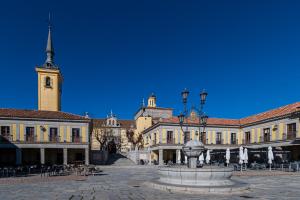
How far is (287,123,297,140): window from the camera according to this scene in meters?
29.3

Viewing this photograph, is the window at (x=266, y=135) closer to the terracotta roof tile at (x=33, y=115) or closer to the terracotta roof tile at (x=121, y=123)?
the terracotta roof tile at (x=33, y=115)

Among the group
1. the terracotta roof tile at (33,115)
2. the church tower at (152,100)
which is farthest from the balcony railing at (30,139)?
the church tower at (152,100)

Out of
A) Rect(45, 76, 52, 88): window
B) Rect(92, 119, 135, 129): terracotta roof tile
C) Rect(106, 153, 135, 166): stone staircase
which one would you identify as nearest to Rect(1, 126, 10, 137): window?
Rect(45, 76, 52, 88): window

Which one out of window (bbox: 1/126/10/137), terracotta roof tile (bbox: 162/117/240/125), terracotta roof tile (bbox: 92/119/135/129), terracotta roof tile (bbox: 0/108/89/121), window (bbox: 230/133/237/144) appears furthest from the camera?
terracotta roof tile (bbox: 92/119/135/129)

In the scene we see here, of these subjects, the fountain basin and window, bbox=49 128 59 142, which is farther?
window, bbox=49 128 59 142

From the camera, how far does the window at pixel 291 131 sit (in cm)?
2932

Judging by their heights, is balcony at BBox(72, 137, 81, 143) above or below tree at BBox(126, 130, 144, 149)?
above

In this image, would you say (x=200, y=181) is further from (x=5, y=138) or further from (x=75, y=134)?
(x=5, y=138)

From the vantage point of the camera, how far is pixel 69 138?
32.2 m

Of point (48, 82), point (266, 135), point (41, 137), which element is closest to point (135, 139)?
point (48, 82)

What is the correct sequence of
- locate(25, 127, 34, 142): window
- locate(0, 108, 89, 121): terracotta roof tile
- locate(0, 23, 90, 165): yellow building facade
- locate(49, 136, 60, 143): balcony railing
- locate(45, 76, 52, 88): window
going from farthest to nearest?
locate(45, 76, 52, 88): window, locate(49, 136, 60, 143): balcony railing, locate(25, 127, 34, 142): window, locate(0, 108, 89, 121): terracotta roof tile, locate(0, 23, 90, 165): yellow building facade

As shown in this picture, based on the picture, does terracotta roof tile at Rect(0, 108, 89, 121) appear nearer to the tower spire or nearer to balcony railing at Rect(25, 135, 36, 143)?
balcony railing at Rect(25, 135, 36, 143)

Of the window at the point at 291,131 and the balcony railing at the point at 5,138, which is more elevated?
the window at the point at 291,131

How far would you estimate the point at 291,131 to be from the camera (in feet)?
98.1
